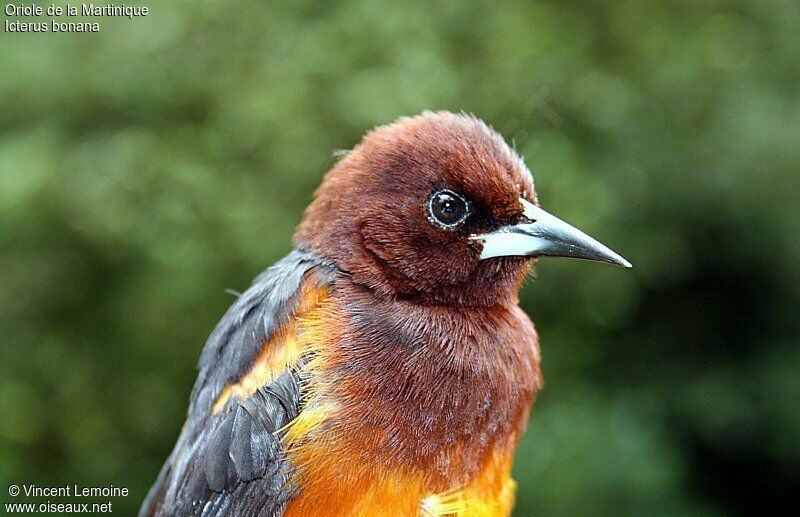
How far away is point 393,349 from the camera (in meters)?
2.71

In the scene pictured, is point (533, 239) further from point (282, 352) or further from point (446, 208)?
point (282, 352)

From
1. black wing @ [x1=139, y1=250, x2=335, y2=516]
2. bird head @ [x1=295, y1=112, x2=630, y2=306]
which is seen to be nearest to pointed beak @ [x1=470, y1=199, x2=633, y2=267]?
bird head @ [x1=295, y1=112, x2=630, y2=306]

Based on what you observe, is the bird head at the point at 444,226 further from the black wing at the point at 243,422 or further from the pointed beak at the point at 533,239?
the black wing at the point at 243,422

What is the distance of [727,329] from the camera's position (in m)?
5.71

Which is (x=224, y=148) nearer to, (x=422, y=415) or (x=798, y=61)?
(x=422, y=415)

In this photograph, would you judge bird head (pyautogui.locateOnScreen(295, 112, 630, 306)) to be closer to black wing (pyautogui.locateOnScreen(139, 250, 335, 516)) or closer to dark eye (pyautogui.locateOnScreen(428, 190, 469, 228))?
dark eye (pyautogui.locateOnScreen(428, 190, 469, 228))

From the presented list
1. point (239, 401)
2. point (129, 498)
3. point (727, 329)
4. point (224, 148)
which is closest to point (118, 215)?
point (224, 148)

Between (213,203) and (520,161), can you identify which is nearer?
(520,161)

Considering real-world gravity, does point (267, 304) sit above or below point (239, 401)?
above

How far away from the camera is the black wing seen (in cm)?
273

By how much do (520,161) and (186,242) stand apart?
244 centimetres

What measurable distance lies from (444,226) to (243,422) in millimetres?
1025

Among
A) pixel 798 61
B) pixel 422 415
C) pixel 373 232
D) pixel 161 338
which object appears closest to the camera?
pixel 422 415

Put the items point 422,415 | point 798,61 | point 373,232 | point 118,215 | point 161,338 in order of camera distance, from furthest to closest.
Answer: point 798,61
point 161,338
point 118,215
point 373,232
point 422,415
